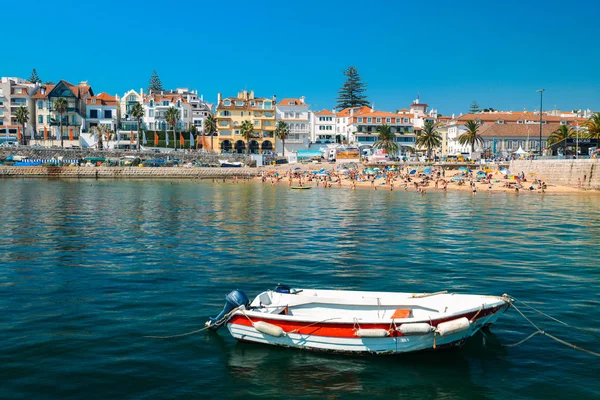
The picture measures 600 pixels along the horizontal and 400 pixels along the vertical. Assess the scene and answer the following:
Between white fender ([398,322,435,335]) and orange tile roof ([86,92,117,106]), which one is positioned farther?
orange tile roof ([86,92,117,106])

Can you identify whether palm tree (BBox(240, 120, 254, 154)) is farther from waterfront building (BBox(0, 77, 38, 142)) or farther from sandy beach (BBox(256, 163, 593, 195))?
waterfront building (BBox(0, 77, 38, 142))

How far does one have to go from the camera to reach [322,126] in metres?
130

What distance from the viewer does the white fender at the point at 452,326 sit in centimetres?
1227

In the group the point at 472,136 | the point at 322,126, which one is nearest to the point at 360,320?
the point at 472,136

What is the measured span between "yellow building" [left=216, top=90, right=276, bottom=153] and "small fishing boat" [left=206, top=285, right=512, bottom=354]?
331 ft

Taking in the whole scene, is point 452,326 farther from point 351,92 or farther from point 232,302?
point 351,92

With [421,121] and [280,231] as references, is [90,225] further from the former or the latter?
[421,121]

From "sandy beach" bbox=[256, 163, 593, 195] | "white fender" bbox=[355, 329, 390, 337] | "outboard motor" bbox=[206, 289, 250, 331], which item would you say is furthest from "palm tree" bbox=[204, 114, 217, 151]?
"white fender" bbox=[355, 329, 390, 337]

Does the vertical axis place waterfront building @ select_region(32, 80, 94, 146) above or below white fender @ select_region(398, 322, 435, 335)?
above

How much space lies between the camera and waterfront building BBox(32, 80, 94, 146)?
4527 inches

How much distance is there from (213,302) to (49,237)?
56.4ft

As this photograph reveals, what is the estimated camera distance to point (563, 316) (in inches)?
629

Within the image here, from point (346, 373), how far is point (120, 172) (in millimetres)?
92248

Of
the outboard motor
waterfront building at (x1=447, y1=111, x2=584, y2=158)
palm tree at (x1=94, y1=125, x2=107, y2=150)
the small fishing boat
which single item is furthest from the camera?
palm tree at (x1=94, y1=125, x2=107, y2=150)
